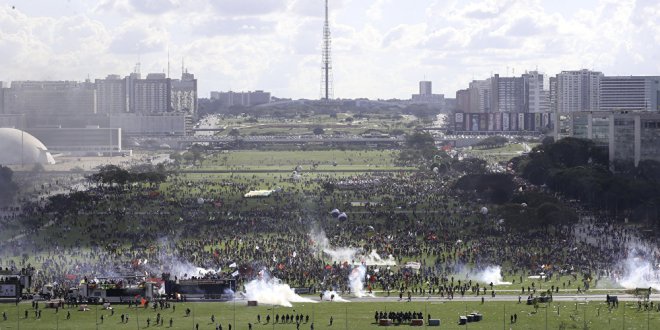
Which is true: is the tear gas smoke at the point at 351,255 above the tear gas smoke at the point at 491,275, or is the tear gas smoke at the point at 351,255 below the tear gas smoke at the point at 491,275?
above

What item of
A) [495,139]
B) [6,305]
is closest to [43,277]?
[6,305]

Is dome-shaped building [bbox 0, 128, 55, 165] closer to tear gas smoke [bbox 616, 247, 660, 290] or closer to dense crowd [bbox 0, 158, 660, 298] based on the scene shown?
dense crowd [bbox 0, 158, 660, 298]

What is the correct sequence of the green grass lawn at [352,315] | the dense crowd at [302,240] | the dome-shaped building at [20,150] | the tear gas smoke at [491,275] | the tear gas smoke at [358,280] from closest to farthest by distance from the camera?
the green grass lawn at [352,315]
the tear gas smoke at [358,280]
the tear gas smoke at [491,275]
the dense crowd at [302,240]
the dome-shaped building at [20,150]

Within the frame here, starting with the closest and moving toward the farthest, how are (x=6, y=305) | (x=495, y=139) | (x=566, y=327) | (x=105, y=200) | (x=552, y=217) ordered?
(x=566, y=327) < (x=6, y=305) < (x=552, y=217) < (x=105, y=200) < (x=495, y=139)

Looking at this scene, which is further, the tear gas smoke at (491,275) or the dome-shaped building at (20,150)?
the dome-shaped building at (20,150)

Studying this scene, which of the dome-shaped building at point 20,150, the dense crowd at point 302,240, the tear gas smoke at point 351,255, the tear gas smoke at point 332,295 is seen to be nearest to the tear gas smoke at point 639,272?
the dense crowd at point 302,240

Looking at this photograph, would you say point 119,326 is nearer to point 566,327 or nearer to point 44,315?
point 44,315

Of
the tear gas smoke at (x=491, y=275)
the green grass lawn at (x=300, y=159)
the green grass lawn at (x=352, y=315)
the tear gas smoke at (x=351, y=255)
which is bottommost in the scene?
the green grass lawn at (x=352, y=315)

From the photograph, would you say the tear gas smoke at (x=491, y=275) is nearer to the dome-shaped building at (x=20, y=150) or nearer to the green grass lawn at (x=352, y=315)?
the green grass lawn at (x=352, y=315)
